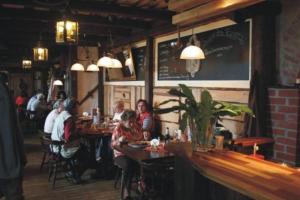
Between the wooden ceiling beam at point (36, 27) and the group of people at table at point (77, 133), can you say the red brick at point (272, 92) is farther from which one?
the wooden ceiling beam at point (36, 27)

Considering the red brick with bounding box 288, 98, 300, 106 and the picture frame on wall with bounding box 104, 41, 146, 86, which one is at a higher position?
the picture frame on wall with bounding box 104, 41, 146, 86

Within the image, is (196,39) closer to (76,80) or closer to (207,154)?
(207,154)

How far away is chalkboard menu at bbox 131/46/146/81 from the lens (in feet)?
20.9

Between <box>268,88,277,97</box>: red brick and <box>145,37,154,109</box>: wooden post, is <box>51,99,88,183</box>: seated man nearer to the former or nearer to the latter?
<box>145,37,154,109</box>: wooden post

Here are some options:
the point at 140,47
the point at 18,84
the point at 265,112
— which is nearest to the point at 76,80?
the point at 140,47

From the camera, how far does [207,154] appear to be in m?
2.66

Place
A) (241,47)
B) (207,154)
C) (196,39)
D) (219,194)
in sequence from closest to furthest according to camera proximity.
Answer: (219,194), (207,154), (241,47), (196,39)

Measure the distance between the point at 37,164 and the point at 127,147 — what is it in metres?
2.88

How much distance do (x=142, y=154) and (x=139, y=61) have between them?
3326mm

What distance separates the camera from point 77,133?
4758 millimetres

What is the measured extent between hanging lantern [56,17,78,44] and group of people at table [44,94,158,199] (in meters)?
1.05

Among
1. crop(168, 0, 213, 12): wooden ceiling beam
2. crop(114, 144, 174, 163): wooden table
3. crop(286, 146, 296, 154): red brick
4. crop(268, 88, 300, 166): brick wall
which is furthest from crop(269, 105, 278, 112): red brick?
crop(168, 0, 213, 12): wooden ceiling beam

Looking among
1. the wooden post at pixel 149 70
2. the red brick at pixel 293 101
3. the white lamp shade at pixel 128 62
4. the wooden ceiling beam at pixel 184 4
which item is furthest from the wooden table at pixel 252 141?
the white lamp shade at pixel 128 62

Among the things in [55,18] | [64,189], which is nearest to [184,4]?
[55,18]
